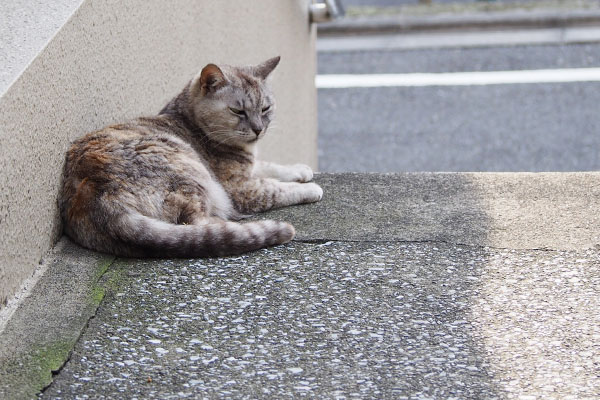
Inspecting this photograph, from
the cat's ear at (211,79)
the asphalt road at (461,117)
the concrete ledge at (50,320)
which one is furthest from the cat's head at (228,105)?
the asphalt road at (461,117)

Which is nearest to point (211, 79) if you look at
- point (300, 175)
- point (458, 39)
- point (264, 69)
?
point (264, 69)

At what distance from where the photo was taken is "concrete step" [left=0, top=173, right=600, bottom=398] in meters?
2.15

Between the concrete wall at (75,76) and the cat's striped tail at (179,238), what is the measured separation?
0.91ft

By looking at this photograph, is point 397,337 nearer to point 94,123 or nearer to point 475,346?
point 475,346

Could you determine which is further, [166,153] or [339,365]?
[166,153]

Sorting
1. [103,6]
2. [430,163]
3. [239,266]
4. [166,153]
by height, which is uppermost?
[103,6]

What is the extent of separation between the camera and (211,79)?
3680 millimetres

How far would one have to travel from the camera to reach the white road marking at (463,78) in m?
9.27

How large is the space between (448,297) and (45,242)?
54.1 inches

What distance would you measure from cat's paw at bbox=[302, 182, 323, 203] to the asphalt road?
14.8 feet

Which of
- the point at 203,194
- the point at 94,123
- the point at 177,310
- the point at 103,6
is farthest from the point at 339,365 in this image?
the point at 103,6

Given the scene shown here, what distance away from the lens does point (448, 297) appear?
262 cm

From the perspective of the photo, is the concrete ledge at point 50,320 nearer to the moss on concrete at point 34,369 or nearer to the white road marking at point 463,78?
the moss on concrete at point 34,369

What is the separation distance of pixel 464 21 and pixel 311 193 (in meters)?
6.98
